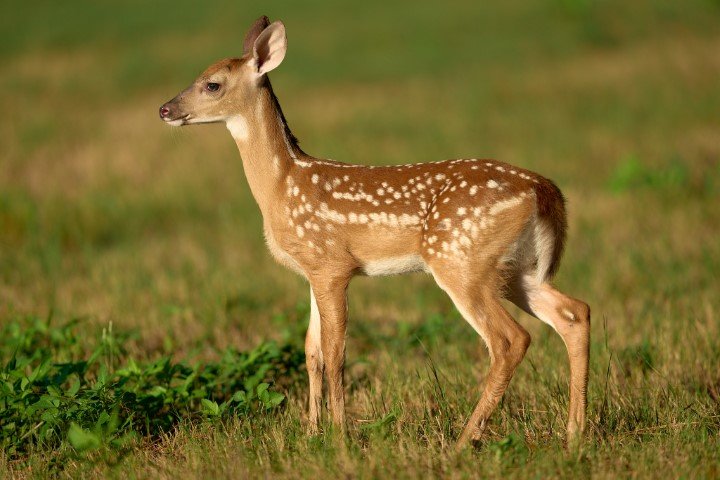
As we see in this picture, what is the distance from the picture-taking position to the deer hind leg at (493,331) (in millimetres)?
4477

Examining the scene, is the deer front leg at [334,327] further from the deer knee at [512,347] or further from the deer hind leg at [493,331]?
the deer knee at [512,347]

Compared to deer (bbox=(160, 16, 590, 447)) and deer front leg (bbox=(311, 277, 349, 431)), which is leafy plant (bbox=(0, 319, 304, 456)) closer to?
deer front leg (bbox=(311, 277, 349, 431))

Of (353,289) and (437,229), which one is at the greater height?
(437,229)

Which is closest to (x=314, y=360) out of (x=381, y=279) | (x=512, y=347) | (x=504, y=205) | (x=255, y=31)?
(x=512, y=347)

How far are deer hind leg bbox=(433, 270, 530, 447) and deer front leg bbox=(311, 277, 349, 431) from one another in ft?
2.02

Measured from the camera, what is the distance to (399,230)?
15.6 ft

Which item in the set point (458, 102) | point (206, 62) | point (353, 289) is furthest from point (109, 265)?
point (206, 62)

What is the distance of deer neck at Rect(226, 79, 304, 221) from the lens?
16.7 feet

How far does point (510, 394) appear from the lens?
509cm

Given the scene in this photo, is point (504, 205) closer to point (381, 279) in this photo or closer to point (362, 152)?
point (381, 279)

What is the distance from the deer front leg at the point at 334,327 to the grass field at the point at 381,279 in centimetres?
27

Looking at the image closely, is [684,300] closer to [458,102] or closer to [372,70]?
[458,102]

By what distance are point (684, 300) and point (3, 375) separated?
4.81 metres

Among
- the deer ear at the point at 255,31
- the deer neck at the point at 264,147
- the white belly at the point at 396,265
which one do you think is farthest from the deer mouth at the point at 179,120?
the white belly at the point at 396,265
